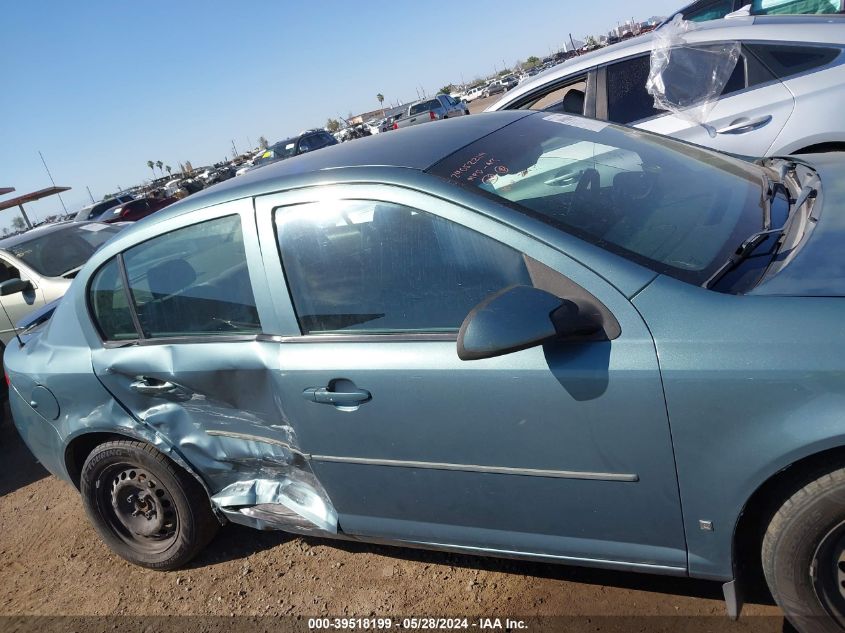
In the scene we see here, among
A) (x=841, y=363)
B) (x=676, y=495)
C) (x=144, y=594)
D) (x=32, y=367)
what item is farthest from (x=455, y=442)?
(x=32, y=367)

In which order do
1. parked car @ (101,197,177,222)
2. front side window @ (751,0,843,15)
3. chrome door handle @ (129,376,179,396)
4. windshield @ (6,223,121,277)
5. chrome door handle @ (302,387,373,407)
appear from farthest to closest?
parked car @ (101,197,177,222) < front side window @ (751,0,843,15) < windshield @ (6,223,121,277) < chrome door handle @ (129,376,179,396) < chrome door handle @ (302,387,373,407)

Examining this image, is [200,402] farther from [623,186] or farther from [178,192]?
[178,192]

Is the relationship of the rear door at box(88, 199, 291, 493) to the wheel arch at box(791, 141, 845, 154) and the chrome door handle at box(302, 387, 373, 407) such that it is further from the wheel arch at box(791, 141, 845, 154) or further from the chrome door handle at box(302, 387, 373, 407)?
the wheel arch at box(791, 141, 845, 154)

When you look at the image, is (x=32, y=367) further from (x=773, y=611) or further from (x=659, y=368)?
(x=773, y=611)

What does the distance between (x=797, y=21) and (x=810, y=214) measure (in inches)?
120

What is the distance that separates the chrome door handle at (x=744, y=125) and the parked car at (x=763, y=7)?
3302 mm

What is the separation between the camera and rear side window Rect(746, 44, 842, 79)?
424 centimetres

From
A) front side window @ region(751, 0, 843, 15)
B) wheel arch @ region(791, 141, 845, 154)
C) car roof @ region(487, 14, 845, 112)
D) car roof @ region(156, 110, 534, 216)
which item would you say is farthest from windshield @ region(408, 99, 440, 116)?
car roof @ region(156, 110, 534, 216)

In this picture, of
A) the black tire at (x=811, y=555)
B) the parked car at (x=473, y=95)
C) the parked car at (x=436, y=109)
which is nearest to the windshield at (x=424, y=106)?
the parked car at (x=436, y=109)

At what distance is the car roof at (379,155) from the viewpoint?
2.42 m

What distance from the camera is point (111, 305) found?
9.84 feet

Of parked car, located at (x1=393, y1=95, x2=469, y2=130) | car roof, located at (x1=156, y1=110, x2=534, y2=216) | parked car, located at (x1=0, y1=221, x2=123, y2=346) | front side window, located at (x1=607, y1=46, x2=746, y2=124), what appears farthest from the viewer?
parked car, located at (x1=393, y1=95, x2=469, y2=130)

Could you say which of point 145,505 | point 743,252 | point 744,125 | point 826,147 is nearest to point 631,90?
point 744,125

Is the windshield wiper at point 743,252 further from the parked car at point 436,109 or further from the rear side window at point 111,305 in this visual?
the parked car at point 436,109
